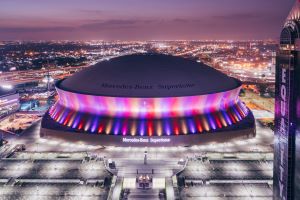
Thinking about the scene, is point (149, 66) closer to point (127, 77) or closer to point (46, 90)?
point (127, 77)

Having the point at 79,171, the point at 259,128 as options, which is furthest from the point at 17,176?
the point at 259,128

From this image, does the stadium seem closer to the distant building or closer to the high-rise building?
the high-rise building

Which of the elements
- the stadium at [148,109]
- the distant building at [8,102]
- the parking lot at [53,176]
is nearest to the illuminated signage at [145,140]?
the stadium at [148,109]

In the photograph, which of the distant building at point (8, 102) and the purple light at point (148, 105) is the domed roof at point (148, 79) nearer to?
the purple light at point (148, 105)

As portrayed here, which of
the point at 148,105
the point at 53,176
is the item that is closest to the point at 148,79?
the point at 148,105

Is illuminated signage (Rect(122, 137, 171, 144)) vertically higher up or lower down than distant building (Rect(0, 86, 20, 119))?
lower down

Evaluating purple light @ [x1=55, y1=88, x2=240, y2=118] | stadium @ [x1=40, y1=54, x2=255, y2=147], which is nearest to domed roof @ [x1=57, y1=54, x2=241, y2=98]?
stadium @ [x1=40, y1=54, x2=255, y2=147]

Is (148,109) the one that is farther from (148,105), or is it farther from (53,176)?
(53,176)
